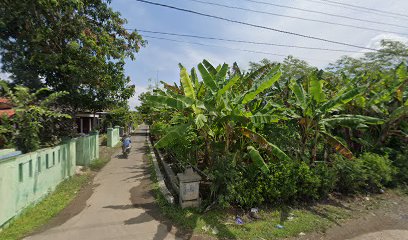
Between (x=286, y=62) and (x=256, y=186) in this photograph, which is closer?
(x=256, y=186)

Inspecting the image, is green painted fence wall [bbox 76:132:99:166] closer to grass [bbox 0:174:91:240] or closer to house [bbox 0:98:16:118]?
grass [bbox 0:174:91:240]

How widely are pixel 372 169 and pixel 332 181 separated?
154cm

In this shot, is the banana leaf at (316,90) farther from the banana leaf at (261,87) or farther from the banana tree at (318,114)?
the banana leaf at (261,87)

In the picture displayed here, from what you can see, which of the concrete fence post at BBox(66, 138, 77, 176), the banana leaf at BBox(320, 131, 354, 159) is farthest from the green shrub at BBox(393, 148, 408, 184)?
the concrete fence post at BBox(66, 138, 77, 176)

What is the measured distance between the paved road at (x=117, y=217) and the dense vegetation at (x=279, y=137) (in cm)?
155

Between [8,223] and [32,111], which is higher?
[32,111]

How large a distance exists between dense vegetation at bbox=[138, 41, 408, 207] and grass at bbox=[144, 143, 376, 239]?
0.39 metres

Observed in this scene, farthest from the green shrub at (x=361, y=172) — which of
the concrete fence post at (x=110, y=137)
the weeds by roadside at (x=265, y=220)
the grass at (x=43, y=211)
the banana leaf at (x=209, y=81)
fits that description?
the concrete fence post at (x=110, y=137)

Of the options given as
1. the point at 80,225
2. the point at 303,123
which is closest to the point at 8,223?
the point at 80,225

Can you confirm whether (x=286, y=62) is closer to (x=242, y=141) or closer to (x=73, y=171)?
(x=242, y=141)

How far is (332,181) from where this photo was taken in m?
7.04

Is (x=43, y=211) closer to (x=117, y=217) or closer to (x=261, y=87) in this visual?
(x=117, y=217)

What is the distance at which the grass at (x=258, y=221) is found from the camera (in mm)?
5371

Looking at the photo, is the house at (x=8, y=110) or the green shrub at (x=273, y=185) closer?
the green shrub at (x=273, y=185)
